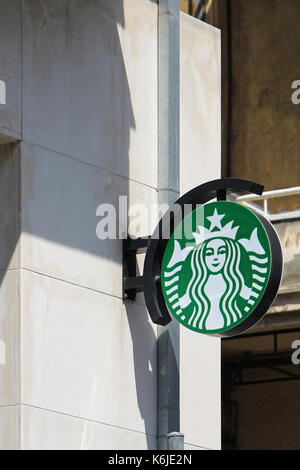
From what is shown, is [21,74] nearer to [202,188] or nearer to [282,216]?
[202,188]

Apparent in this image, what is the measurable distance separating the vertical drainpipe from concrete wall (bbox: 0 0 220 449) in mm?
67

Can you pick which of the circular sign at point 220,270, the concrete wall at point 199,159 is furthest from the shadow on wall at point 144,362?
the circular sign at point 220,270

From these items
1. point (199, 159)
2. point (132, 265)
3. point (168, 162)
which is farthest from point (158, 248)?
point (199, 159)

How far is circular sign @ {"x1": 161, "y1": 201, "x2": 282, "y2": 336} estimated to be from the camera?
8453 mm

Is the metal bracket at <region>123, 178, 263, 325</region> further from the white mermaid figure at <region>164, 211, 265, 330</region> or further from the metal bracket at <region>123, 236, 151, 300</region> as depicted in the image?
the white mermaid figure at <region>164, 211, 265, 330</region>

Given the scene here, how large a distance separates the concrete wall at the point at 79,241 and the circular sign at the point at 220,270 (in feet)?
2.18

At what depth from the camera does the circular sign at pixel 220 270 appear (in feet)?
27.7

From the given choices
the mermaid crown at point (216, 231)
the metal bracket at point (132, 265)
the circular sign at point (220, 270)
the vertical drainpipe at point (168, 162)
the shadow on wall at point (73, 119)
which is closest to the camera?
the circular sign at point (220, 270)

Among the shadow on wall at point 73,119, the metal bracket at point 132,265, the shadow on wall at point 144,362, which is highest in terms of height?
the shadow on wall at point 73,119

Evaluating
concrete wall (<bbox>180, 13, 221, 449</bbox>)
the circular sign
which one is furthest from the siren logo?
concrete wall (<bbox>180, 13, 221, 449</bbox>)

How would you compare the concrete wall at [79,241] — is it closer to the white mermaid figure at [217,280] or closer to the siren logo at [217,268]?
the siren logo at [217,268]

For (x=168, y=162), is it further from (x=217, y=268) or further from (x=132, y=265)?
(x=217, y=268)

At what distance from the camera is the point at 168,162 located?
10055 mm

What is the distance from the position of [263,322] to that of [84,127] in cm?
668
